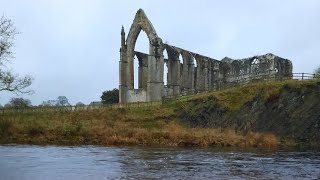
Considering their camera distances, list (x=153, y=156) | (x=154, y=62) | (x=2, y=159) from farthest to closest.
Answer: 1. (x=154, y=62)
2. (x=153, y=156)
3. (x=2, y=159)

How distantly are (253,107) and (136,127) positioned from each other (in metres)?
13.3

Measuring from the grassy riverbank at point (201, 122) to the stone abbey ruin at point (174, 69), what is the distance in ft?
28.6

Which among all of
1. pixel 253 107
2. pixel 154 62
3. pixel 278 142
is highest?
pixel 154 62

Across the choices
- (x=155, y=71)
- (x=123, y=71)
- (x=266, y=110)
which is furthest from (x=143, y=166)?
(x=123, y=71)

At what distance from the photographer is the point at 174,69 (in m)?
76.4

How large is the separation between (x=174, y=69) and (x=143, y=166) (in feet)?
168

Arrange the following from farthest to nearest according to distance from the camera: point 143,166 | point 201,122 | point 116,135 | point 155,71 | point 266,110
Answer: point 155,71 → point 201,122 → point 266,110 → point 116,135 → point 143,166

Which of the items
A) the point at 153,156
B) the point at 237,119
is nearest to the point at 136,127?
the point at 237,119

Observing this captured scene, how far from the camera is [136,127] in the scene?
51.8 m

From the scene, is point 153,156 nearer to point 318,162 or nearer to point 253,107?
point 318,162

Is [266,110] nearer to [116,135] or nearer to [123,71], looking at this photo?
[116,135]

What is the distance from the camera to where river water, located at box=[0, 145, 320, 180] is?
22.2 m

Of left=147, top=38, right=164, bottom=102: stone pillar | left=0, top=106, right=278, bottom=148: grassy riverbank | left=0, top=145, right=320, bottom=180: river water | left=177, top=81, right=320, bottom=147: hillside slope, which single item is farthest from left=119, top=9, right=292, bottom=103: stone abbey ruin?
left=0, top=145, right=320, bottom=180: river water

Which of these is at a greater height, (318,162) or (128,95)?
(128,95)
